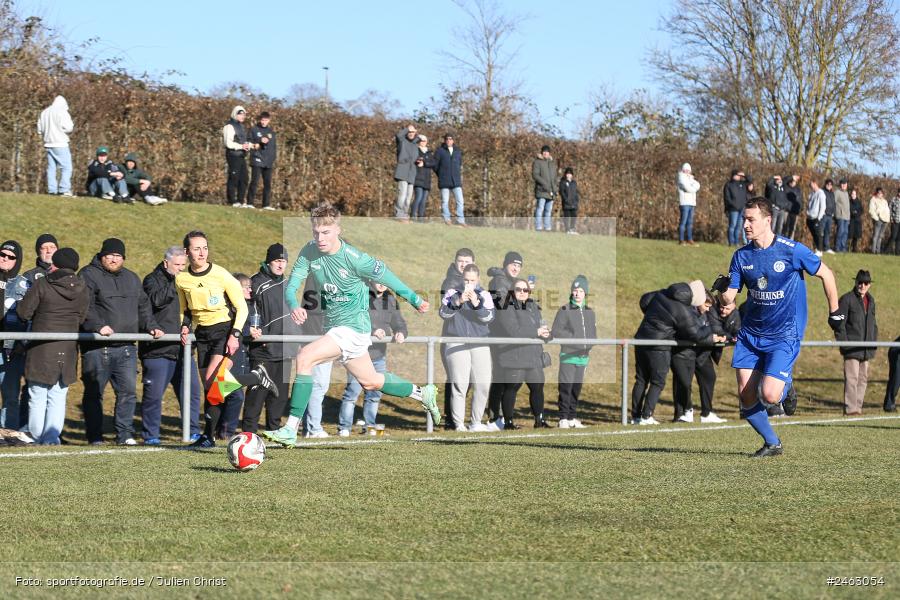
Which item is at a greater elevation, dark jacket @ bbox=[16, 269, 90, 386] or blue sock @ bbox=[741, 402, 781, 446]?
dark jacket @ bbox=[16, 269, 90, 386]

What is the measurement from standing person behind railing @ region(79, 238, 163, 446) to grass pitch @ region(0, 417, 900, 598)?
1688 millimetres

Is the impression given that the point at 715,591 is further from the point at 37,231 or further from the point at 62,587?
the point at 37,231

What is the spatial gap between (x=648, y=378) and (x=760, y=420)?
18.1 ft

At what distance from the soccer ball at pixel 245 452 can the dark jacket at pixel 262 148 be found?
14064mm

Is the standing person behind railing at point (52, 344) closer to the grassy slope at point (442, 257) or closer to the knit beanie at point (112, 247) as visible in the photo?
the knit beanie at point (112, 247)

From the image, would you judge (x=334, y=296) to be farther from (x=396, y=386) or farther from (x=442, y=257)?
(x=442, y=257)

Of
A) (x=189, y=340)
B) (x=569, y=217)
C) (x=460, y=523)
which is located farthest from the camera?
(x=569, y=217)

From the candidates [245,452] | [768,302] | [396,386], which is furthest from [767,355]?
[245,452]

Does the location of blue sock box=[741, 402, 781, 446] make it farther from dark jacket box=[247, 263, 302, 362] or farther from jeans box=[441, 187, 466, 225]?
jeans box=[441, 187, 466, 225]

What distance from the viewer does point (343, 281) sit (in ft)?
31.1

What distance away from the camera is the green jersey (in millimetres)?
9445

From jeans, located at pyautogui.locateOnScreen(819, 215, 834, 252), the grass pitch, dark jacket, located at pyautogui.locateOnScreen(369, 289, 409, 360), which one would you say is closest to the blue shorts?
the grass pitch

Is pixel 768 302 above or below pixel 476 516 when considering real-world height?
above

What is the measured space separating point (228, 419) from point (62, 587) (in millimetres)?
7326
